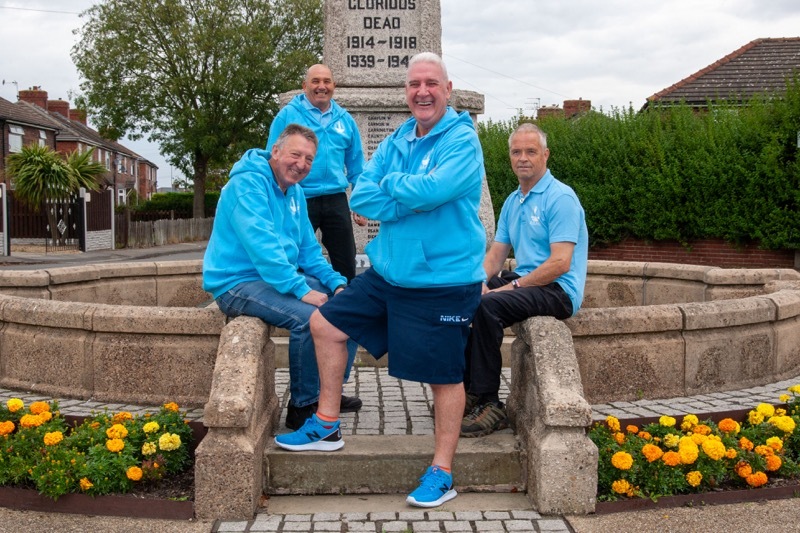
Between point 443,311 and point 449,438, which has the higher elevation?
point 443,311

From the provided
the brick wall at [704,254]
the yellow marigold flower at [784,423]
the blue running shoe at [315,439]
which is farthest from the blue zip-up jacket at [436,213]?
the brick wall at [704,254]

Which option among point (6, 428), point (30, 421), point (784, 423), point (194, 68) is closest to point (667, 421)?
point (784, 423)

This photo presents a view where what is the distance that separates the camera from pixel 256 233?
Result: 462cm

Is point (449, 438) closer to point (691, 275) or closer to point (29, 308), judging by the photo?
point (29, 308)

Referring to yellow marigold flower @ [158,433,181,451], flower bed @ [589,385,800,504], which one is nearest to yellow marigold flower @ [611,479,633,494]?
flower bed @ [589,385,800,504]

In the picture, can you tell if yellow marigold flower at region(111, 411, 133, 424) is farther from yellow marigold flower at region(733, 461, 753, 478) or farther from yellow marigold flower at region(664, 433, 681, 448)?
yellow marigold flower at region(733, 461, 753, 478)

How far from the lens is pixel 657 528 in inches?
152

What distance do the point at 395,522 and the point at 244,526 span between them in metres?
0.70

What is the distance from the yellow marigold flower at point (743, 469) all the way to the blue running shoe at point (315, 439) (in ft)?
6.67

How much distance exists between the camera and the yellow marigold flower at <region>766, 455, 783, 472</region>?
435 cm

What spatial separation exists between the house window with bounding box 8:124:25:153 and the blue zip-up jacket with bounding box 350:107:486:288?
37.1 metres

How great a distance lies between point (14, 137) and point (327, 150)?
35.4m

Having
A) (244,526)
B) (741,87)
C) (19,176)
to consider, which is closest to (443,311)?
(244,526)

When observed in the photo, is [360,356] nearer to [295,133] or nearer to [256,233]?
[256,233]
